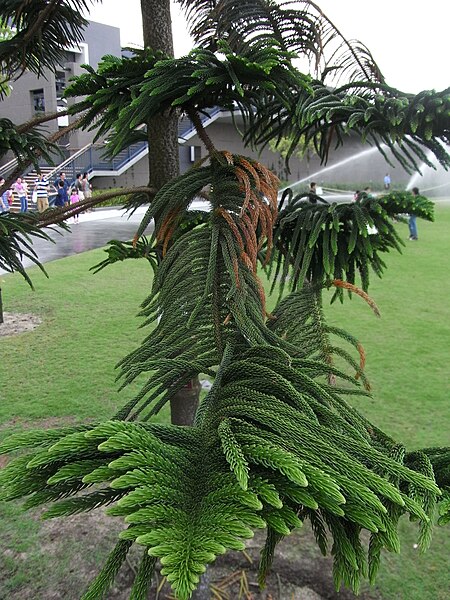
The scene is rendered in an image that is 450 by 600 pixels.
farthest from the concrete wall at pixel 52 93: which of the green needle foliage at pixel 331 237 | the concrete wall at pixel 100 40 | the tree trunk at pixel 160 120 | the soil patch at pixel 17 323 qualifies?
the green needle foliage at pixel 331 237

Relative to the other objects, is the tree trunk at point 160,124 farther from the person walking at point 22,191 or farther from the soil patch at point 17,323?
the person walking at point 22,191

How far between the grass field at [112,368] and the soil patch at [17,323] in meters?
0.18

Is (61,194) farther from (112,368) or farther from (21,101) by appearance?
(112,368)

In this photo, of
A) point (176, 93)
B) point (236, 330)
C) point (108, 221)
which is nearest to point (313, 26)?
point (176, 93)

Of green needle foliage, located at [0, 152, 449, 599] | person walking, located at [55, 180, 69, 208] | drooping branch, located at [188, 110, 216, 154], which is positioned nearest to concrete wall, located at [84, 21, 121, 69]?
person walking, located at [55, 180, 69, 208]

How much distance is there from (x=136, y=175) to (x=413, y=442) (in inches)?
955

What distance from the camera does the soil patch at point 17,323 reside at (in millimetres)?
7648

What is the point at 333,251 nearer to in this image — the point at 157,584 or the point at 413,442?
the point at 157,584

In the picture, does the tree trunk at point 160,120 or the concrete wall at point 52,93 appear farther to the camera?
the concrete wall at point 52,93

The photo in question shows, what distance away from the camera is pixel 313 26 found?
2307 mm

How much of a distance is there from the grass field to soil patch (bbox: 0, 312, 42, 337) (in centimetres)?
18

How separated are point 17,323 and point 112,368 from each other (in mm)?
2365

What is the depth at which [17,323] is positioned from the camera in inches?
313

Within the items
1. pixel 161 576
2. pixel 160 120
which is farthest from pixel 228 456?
pixel 161 576
